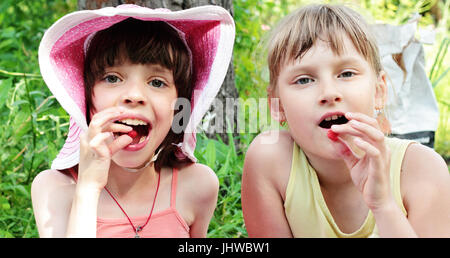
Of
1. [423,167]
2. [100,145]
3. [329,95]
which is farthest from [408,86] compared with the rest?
[100,145]

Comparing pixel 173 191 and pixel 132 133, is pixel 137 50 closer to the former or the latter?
pixel 132 133

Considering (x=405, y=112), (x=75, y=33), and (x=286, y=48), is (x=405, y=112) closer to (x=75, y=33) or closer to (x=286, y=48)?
(x=286, y=48)

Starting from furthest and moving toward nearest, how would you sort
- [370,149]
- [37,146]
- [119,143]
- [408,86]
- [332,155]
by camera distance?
[408,86]
[37,146]
[332,155]
[119,143]
[370,149]

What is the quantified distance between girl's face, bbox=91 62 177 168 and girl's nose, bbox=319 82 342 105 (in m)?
0.54

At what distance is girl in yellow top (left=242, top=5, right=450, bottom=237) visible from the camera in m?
1.68

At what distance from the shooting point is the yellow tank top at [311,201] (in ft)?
6.17

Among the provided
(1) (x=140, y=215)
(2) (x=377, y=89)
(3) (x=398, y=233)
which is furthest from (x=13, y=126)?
(3) (x=398, y=233)

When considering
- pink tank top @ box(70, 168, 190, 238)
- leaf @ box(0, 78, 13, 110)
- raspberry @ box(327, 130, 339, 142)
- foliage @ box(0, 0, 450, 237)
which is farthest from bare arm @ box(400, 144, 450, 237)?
leaf @ box(0, 78, 13, 110)

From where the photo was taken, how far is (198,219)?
2072 millimetres

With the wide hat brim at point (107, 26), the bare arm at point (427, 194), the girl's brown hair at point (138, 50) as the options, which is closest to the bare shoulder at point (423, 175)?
the bare arm at point (427, 194)

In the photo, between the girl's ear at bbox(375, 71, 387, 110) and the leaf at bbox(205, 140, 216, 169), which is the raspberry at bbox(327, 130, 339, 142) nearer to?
the girl's ear at bbox(375, 71, 387, 110)

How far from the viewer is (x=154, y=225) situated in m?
1.94

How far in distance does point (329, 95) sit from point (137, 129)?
0.67 metres
